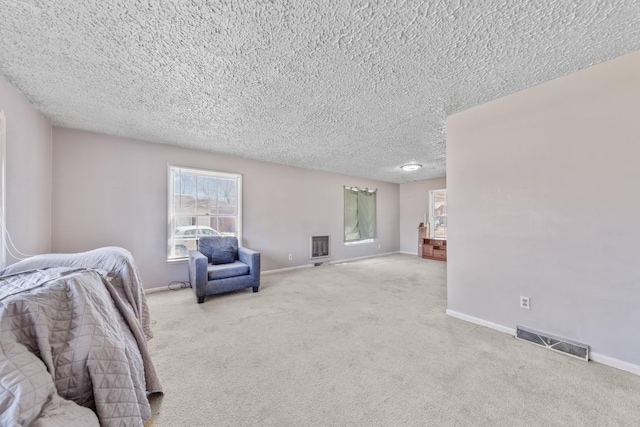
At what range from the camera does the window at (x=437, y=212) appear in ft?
21.6

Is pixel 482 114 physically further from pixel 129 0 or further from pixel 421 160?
pixel 129 0

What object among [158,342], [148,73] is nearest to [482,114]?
[148,73]

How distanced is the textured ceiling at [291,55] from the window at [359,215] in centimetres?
349

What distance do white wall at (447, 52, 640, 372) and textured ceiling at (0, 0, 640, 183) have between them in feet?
0.85

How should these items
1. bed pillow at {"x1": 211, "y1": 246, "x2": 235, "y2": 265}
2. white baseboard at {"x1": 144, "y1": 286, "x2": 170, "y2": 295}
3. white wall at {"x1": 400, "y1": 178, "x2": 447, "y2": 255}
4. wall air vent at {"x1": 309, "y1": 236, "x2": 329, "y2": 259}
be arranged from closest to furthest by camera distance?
white baseboard at {"x1": 144, "y1": 286, "x2": 170, "y2": 295} < bed pillow at {"x1": 211, "y1": 246, "x2": 235, "y2": 265} < wall air vent at {"x1": 309, "y1": 236, "x2": 329, "y2": 259} < white wall at {"x1": 400, "y1": 178, "x2": 447, "y2": 255}

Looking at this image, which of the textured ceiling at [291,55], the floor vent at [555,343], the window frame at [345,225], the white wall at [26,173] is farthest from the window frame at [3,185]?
the window frame at [345,225]

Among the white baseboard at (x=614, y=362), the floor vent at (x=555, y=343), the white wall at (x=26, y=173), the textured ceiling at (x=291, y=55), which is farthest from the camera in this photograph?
the white wall at (x=26, y=173)

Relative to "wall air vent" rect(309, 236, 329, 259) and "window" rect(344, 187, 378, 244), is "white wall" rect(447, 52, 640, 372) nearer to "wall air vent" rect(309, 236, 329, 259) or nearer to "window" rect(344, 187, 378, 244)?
"wall air vent" rect(309, 236, 329, 259)

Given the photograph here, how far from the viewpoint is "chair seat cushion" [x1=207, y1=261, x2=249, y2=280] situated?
325 centimetres

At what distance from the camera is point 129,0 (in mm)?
1261

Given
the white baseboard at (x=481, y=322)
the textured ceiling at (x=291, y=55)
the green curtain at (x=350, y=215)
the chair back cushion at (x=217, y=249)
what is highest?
the textured ceiling at (x=291, y=55)

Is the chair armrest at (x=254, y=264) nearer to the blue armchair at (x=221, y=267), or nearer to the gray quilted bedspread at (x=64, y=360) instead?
the blue armchair at (x=221, y=267)

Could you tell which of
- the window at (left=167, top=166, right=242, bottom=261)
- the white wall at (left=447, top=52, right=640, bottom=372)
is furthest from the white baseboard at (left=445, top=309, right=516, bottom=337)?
the window at (left=167, top=166, right=242, bottom=261)

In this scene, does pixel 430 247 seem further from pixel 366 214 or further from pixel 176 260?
pixel 176 260
